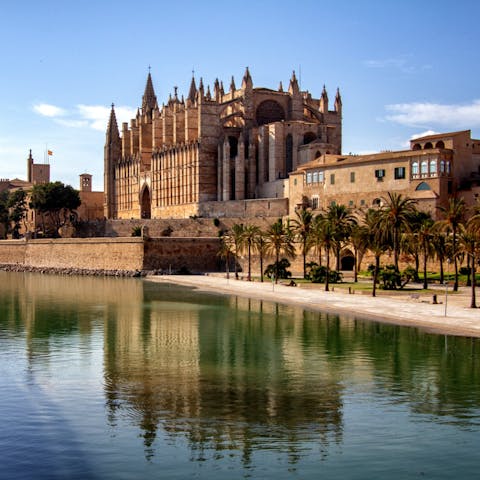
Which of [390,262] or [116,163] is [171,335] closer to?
[390,262]

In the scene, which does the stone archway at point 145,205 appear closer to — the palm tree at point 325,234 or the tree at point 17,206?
the tree at point 17,206

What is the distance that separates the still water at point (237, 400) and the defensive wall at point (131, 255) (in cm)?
3312

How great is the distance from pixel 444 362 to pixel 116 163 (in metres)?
84.1

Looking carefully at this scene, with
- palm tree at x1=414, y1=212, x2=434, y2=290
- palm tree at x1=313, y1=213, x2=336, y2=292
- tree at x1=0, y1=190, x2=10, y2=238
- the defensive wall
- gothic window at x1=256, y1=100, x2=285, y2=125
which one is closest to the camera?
palm tree at x1=414, y1=212, x2=434, y2=290

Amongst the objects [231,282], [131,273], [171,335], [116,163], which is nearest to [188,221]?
[131,273]

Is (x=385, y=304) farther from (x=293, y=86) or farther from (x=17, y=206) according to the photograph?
(x=17, y=206)

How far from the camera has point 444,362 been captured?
24.2 metres

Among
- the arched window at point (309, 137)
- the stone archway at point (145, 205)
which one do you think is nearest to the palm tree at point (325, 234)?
the arched window at point (309, 137)

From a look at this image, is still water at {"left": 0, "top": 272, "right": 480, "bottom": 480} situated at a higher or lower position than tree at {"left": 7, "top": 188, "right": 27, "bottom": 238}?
lower

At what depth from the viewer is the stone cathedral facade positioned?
240 feet

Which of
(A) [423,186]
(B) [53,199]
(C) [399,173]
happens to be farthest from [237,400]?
(B) [53,199]

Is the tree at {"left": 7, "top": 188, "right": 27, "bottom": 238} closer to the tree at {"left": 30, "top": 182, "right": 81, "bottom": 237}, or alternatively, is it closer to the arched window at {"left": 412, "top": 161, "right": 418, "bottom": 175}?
the tree at {"left": 30, "top": 182, "right": 81, "bottom": 237}

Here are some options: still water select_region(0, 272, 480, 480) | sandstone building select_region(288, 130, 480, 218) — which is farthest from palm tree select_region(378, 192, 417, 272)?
still water select_region(0, 272, 480, 480)

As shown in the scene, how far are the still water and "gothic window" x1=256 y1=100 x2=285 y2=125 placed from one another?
163 ft
